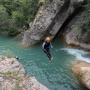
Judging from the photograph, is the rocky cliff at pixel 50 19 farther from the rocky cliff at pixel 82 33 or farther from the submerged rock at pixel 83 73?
the submerged rock at pixel 83 73

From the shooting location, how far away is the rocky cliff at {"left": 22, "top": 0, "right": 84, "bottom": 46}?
92.6ft

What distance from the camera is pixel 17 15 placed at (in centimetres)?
3266

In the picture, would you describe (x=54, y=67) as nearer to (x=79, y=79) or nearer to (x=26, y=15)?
(x=79, y=79)

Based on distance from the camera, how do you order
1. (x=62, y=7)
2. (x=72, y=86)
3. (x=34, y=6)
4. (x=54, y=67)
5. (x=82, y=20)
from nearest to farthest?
(x=72, y=86)
(x=54, y=67)
(x=82, y=20)
(x=62, y=7)
(x=34, y=6)

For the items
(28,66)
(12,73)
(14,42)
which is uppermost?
(12,73)

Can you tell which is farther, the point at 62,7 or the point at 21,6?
the point at 21,6

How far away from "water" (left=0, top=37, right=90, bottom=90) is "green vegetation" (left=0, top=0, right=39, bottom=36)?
151 inches

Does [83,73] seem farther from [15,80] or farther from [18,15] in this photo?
[18,15]

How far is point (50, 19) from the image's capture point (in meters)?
28.4

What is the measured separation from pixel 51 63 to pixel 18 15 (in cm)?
1265

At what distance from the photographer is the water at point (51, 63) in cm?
1772

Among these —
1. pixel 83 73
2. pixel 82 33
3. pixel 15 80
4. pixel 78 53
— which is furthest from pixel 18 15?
pixel 15 80

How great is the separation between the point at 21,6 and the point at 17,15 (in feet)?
4.92

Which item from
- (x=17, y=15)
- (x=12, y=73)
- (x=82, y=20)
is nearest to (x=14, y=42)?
(x=17, y=15)
